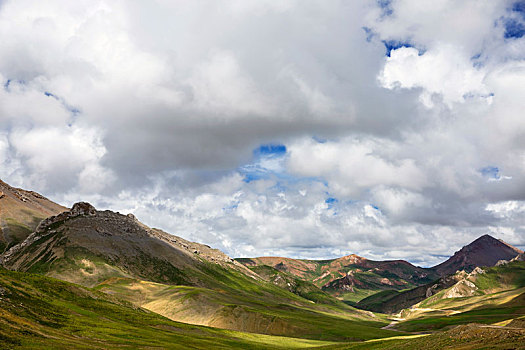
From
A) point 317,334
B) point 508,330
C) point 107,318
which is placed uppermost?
point 508,330

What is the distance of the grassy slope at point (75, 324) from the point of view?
178 ft

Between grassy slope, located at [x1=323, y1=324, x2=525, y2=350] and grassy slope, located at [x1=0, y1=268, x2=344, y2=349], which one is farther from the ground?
grassy slope, located at [x1=323, y1=324, x2=525, y2=350]

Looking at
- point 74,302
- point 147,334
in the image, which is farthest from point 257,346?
point 74,302

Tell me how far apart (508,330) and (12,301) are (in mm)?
75132

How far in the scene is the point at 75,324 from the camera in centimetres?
7294

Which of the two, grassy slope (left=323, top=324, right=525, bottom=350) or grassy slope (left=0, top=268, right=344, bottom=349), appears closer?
grassy slope (left=323, top=324, right=525, bottom=350)

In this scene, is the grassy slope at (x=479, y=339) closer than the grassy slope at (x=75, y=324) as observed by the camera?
Yes

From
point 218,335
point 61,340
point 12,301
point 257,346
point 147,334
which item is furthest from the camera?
point 218,335

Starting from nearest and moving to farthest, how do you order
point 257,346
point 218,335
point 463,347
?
point 463,347
point 257,346
point 218,335

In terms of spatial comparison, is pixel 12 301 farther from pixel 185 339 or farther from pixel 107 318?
pixel 185 339

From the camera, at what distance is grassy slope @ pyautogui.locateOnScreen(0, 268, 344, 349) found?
54125 mm

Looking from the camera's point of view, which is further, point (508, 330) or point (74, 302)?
point (74, 302)

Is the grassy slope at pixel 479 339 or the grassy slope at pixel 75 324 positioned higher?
the grassy slope at pixel 479 339

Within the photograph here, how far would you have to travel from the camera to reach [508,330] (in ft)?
159
